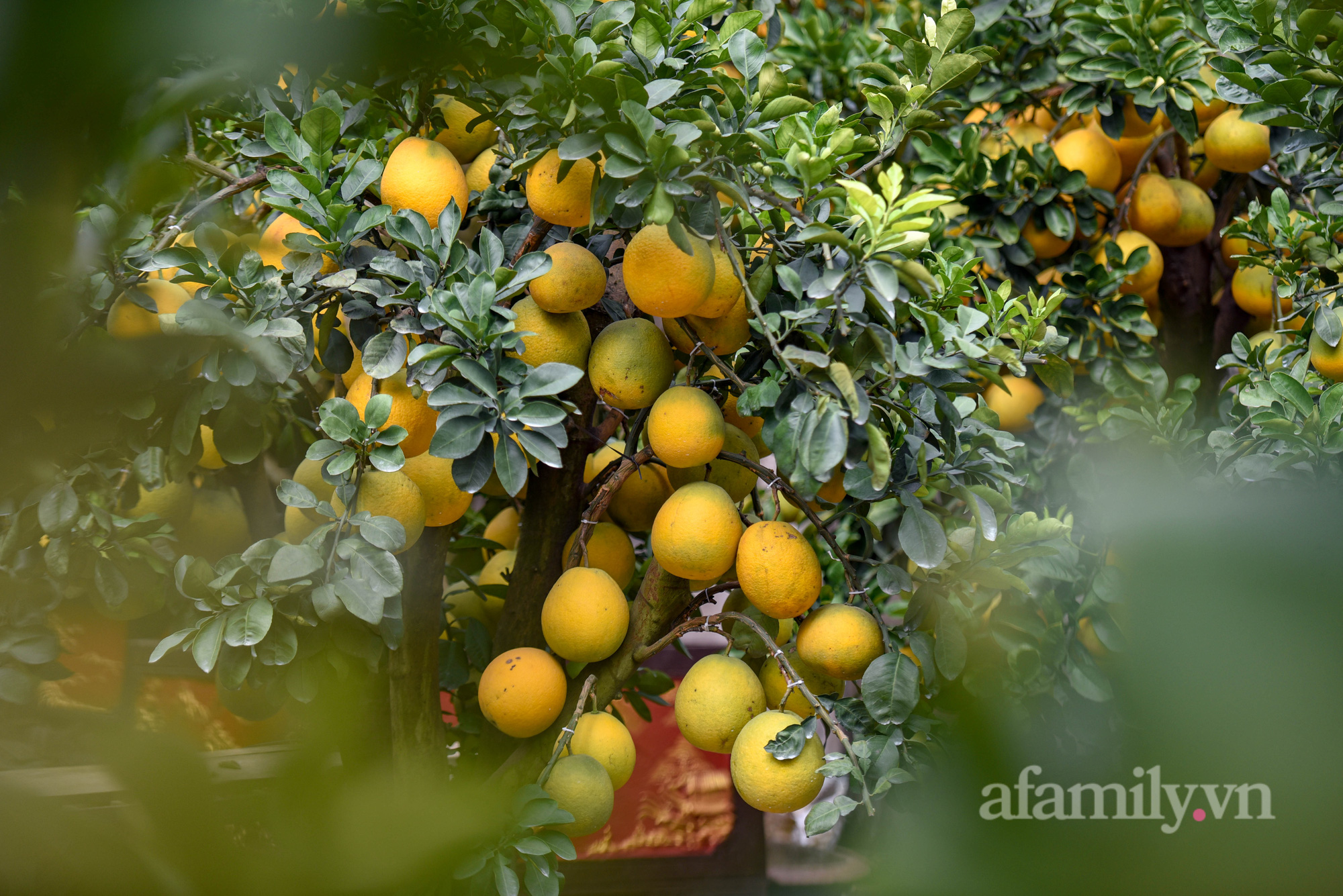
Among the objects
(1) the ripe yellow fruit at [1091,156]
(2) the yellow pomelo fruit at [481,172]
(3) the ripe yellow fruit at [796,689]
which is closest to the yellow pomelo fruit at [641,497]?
(3) the ripe yellow fruit at [796,689]

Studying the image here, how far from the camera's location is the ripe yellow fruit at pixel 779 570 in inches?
34.3

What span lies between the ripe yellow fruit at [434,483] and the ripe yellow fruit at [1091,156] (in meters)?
1.28

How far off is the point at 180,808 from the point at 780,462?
0.59 m

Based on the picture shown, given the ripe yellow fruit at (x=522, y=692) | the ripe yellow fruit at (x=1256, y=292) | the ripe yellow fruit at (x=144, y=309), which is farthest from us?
the ripe yellow fruit at (x=1256, y=292)

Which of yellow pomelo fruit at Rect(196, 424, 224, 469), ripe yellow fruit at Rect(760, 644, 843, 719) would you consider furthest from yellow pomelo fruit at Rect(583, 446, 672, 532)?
yellow pomelo fruit at Rect(196, 424, 224, 469)

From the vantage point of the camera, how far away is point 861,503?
0.97 meters

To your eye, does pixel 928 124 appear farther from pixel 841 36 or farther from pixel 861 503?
pixel 841 36

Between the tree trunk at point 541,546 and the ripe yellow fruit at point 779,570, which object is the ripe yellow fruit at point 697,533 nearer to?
the ripe yellow fruit at point 779,570

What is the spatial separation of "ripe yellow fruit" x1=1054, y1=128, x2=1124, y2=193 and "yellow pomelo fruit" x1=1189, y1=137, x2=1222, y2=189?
0.59 ft

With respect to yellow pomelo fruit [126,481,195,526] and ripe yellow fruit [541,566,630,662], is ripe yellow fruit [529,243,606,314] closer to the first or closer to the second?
ripe yellow fruit [541,566,630,662]

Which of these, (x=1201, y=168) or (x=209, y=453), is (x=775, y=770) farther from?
(x=1201, y=168)

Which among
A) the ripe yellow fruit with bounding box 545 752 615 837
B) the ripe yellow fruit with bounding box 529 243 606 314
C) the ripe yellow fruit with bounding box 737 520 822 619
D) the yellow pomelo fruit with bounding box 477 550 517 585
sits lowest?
the ripe yellow fruit with bounding box 545 752 615 837

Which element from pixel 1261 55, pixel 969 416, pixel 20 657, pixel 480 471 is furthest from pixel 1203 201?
pixel 20 657

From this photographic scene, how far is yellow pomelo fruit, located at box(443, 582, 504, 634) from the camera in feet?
4.29
